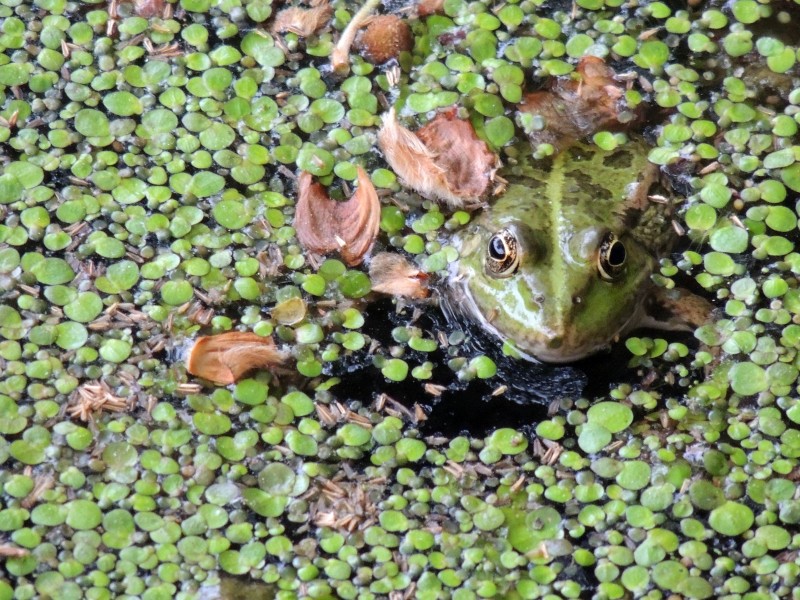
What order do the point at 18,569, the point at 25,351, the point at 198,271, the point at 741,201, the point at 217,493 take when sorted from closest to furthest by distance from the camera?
the point at 18,569 < the point at 217,493 < the point at 25,351 < the point at 198,271 < the point at 741,201

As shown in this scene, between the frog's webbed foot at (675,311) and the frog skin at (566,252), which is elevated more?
the frog skin at (566,252)

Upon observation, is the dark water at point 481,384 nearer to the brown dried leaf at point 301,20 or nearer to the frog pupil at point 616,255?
the frog pupil at point 616,255

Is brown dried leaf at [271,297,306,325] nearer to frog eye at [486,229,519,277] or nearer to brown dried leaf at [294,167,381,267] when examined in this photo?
brown dried leaf at [294,167,381,267]

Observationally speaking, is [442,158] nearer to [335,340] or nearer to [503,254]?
[503,254]

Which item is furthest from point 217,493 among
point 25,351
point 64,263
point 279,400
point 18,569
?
point 64,263

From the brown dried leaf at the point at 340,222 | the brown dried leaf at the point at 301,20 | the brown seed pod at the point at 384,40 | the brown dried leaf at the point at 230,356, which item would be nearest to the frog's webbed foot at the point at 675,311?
the brown dried leaf at the point at 340,222

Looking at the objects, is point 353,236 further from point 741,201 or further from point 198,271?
point 741,201
